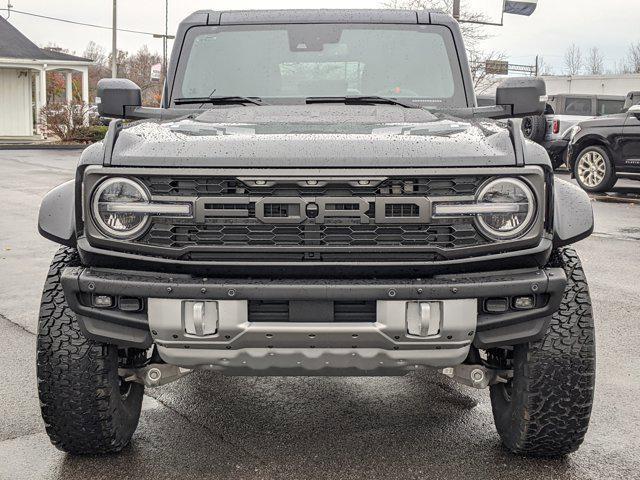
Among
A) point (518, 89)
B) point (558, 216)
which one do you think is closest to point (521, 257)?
point (558, 216)

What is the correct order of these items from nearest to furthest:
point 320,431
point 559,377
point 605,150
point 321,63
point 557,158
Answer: point 559,377 → point 320,431 → point 321,63 → point 605,150 → point 557,158

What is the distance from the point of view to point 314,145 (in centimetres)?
304

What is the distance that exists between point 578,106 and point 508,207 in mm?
19268

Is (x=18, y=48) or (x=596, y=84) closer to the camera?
(x=18, y=48)

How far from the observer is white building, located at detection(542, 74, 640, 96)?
113 feet

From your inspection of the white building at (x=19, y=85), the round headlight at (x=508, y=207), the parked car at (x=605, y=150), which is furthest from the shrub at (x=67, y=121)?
the round headlight at (x=508, y=207)

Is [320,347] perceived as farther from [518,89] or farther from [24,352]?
[24,352]

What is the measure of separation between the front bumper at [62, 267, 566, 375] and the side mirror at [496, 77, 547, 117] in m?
1.47

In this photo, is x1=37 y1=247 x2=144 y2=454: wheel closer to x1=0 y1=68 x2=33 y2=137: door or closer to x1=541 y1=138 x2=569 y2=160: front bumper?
x1=541 y1=138 x2=569 y2=160: front bumper

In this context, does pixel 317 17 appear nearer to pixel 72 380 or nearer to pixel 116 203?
pixel 116 203

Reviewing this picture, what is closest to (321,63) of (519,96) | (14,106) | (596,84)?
(519,96)

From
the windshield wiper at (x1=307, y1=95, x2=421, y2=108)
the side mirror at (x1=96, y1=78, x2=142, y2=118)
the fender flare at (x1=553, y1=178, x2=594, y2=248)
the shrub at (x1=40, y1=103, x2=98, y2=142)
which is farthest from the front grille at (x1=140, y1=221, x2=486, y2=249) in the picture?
the shrub at (x1=40, y1=103, x2=98, y2=142)

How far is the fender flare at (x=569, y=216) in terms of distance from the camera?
316 cm

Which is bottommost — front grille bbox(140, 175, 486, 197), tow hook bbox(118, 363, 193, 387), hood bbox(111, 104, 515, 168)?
tow hook bbox(118, 363, 193, 387)
